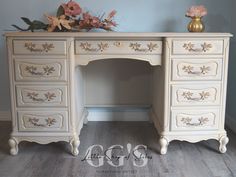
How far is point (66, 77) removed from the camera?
6.43ft

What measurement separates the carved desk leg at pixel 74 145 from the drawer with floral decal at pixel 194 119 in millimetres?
635

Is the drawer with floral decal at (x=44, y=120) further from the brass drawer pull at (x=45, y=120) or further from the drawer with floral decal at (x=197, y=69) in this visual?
the drawer with floral decal at (x=197, y=69)

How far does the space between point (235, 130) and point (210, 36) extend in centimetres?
93

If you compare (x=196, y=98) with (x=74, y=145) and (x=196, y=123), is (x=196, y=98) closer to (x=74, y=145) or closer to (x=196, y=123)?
(x=196, y=123)

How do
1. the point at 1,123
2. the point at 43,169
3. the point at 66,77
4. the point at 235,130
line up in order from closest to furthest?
the point at 43,169
the point at 66,77
the point at 235,130
the point at 1,123

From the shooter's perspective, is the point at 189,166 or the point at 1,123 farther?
the point at 1,123

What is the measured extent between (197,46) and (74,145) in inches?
39.9

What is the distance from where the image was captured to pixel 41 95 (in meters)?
1.98

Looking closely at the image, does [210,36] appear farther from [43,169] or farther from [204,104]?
[43,169]

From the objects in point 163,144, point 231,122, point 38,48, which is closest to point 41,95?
point 38,48

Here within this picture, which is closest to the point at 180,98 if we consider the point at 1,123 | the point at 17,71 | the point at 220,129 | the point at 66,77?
the point at 220,129

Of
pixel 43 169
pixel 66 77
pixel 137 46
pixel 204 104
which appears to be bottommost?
pixel 43 169

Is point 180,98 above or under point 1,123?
above

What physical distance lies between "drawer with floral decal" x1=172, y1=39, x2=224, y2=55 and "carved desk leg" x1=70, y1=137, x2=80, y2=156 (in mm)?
→ 842
